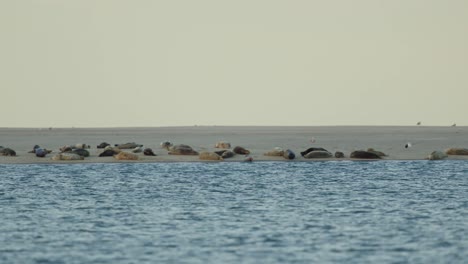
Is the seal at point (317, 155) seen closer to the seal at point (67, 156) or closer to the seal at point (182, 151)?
the seal at point (182, 151)

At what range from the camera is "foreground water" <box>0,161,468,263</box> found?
2223 centimetres

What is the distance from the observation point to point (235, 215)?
29.2m

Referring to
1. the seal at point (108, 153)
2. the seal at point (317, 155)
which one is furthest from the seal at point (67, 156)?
the seal at point (317, 155)

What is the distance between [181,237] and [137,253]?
258cm

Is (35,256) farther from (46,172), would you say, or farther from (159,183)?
(46,172)

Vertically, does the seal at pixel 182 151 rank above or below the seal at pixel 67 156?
above

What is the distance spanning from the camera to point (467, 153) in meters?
59.5

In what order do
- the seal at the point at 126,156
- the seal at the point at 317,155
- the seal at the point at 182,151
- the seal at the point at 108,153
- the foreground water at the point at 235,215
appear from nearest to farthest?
the foreground water at the point at 235,215 → the seal at the point at 126,156 → the seal at the point at 317,155 → the seal at the point at 108,153 → the seal at the point at 182,151

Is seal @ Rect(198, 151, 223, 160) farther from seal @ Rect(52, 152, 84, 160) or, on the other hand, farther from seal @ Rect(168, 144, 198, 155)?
seal @ Rect(52, 152, 84, 160)

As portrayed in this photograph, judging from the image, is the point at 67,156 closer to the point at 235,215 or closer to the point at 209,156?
the point at 209,156

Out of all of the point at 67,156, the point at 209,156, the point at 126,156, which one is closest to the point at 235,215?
the point at 209,156

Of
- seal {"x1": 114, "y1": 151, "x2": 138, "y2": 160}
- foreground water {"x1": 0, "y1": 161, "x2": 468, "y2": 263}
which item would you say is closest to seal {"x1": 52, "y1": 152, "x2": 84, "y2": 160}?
seal {"x1": 114, "y1": 151, "x2": 138, "y2": 160}

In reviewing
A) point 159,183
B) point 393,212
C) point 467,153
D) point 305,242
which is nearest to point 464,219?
point 393,212

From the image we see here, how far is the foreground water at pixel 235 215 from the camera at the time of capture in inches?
875
